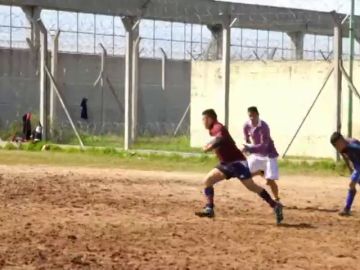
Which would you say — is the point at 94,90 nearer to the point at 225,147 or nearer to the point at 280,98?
the point at 280,98

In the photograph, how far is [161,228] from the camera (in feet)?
42.1

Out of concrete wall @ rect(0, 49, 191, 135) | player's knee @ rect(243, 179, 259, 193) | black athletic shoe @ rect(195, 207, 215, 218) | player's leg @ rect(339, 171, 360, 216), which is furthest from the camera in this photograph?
concrete wall @ rect(0, 49, 191, 135)

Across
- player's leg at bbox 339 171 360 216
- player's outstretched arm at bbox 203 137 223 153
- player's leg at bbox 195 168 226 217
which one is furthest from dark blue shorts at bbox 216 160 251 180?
player's leg at bbox 339 171 360 216

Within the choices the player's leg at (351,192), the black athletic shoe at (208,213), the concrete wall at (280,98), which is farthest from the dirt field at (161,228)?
the concrete wall at (280,98)

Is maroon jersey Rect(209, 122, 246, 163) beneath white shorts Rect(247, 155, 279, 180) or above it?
above

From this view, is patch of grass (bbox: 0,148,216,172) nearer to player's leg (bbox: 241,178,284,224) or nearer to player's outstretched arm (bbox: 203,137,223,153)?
player's leg (bbox: 241,178,284,224)

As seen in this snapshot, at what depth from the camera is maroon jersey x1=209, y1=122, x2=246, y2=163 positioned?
44.7ft

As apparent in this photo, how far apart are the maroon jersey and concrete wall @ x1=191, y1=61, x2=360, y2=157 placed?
12.6m

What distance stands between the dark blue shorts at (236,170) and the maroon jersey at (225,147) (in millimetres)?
67

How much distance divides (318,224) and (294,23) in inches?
886

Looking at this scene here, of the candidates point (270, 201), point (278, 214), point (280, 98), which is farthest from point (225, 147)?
point (280, 98)

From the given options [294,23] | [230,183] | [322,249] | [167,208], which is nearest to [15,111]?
[294,23]

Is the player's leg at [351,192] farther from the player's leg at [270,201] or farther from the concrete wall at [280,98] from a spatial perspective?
the concrete wall at [280,98]

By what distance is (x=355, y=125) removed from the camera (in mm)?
27656
